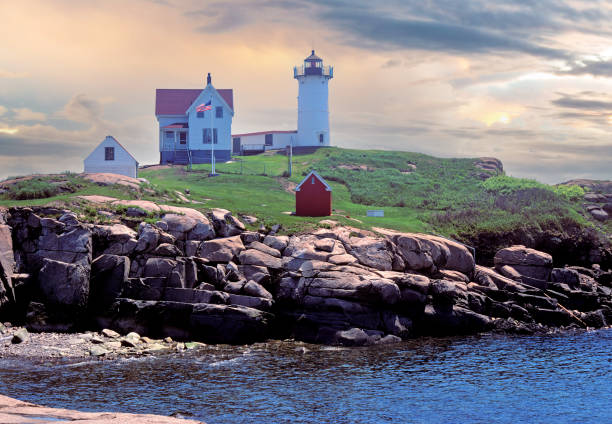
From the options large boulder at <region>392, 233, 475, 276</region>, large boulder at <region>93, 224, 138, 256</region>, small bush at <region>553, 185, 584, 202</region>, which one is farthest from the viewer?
small bush at <region>553, 185, 584, 202</region>

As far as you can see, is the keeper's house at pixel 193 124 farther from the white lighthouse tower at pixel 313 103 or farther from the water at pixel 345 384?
the water at pixel 345 384

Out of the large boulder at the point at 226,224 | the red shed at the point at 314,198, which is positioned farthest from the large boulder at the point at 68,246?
the red shed at the point at 314,198

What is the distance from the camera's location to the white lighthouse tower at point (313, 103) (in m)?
87.7

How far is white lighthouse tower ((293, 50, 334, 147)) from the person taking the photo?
8769 centimetres

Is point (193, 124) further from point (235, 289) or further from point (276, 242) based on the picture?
point (235, 289)

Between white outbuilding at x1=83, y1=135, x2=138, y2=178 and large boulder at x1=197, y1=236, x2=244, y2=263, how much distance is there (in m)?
23.6

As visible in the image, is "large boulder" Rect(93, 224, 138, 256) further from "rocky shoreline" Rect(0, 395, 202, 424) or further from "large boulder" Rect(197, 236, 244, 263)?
"rocky shoreline" Rect(0, 395, 202, 424)

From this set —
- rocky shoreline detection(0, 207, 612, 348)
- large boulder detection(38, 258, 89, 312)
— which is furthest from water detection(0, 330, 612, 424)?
large boulder detection(38, 258, 89, 312)

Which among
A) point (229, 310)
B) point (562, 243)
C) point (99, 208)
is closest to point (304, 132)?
point (562, 243)

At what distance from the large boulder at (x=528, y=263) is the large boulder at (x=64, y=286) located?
25.1 meters

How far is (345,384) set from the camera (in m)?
22.6

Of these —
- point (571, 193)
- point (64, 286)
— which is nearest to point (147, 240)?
point (64, 286)

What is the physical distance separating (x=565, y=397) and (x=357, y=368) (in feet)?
25.1

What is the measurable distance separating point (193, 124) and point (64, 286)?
49.1 meters
